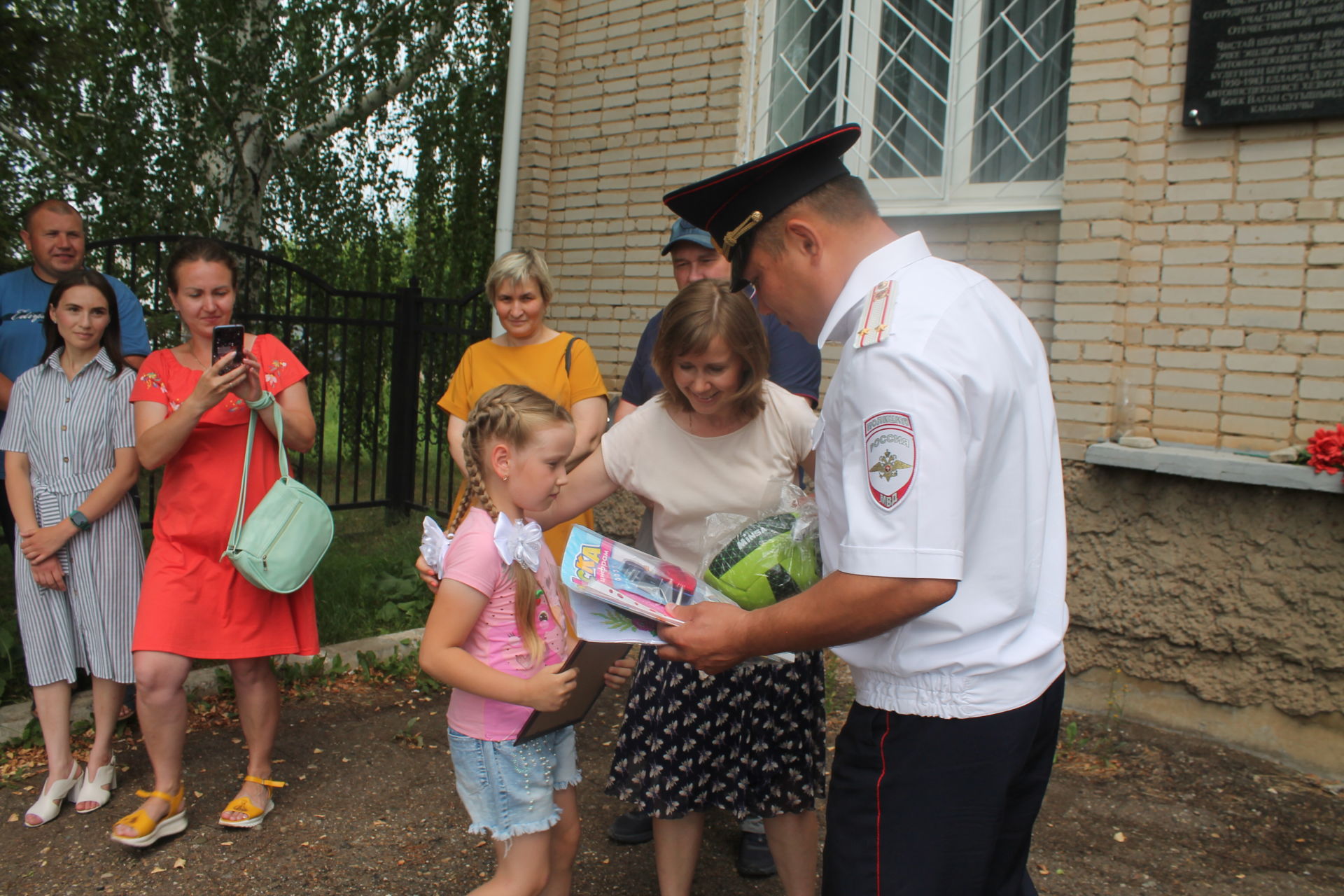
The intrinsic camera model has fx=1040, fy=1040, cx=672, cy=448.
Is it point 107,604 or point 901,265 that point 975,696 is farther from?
point 107,604

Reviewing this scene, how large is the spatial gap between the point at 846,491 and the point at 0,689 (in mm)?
3850

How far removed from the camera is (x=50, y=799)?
334 centimetres

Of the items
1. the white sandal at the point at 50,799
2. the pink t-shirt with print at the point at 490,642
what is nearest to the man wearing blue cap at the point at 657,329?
the pink t-shirt with print at the point at 490,642

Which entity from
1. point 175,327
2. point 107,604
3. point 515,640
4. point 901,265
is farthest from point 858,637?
point 175,327

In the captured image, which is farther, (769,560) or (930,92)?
(930,92)

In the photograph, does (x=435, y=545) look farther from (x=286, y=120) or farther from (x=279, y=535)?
(x=286, y=120)

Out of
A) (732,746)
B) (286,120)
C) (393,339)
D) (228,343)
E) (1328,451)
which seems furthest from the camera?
(286,120)

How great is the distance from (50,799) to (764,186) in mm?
3094

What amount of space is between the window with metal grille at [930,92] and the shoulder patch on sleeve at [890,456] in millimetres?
3578

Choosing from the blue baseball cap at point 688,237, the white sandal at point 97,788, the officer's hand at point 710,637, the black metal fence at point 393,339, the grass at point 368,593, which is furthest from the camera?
the black metal fence at point 393,339

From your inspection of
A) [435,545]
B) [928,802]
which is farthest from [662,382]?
[928,802]

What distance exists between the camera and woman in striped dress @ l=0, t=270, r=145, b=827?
339 centimetres

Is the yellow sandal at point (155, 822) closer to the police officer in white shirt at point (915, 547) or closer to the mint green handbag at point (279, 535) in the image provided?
the mint green handbag at point (279, 535)

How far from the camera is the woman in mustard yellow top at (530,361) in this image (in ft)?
13.1
